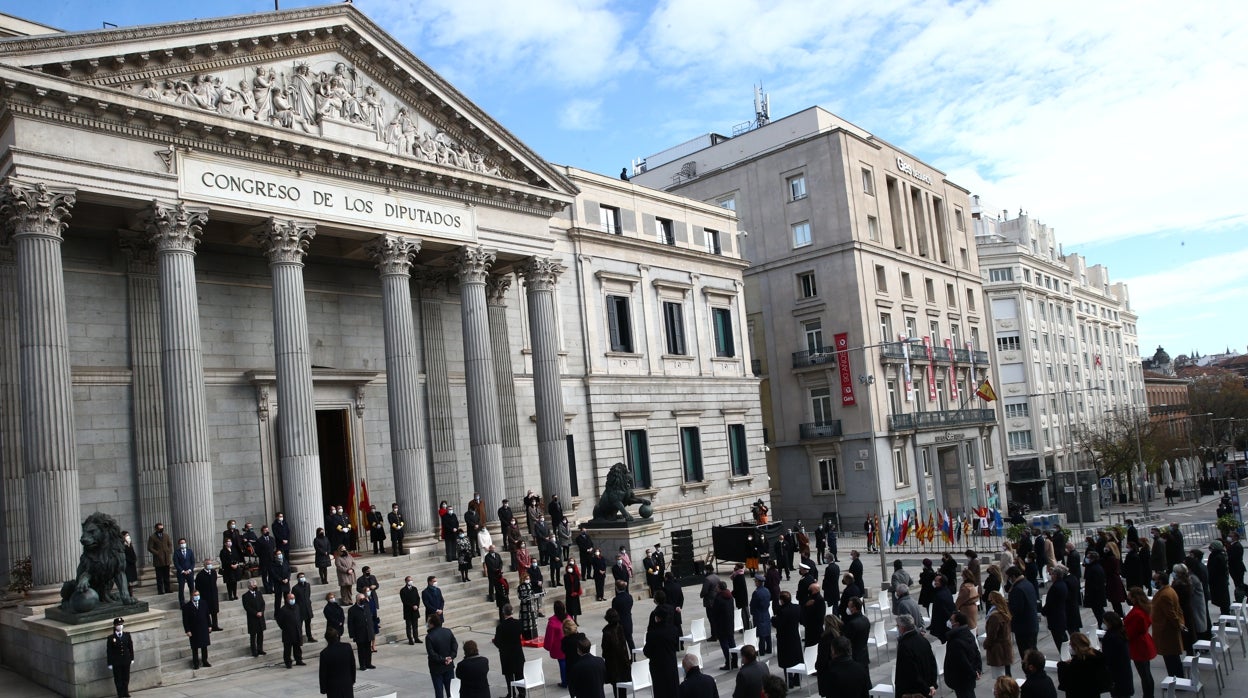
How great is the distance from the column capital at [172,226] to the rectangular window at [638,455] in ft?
61.2

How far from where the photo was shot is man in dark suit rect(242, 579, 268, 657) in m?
18.4

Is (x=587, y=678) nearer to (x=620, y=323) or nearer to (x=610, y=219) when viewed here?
(x=620, y=323)

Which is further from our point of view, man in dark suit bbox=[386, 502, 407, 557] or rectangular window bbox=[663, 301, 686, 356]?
rectangular window bbox=[663, 301, 686, 356]

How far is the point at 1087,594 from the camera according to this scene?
1666cm

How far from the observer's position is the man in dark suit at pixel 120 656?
16406 millimetres

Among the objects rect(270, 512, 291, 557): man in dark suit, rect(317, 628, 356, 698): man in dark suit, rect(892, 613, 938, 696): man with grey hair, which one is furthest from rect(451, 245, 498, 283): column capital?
rect(892, 613, 938, 696): man with grey hair

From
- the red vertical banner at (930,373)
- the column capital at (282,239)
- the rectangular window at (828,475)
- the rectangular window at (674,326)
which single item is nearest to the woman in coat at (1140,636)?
the column capital at (282,239)

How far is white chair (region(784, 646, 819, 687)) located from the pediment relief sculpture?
17.9 metres

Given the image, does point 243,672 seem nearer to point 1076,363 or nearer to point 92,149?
point 92,149

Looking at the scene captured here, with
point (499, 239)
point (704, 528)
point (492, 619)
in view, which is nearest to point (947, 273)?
point (704, 528)

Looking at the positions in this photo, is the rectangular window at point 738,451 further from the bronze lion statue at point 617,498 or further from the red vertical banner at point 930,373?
the red vertical banner at point 930,373

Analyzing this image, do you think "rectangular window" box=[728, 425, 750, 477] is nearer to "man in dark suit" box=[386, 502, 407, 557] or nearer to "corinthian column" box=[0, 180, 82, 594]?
"man in dark suit" box=[386, 502, 407, 557]

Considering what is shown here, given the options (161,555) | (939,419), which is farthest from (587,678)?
(939,419)

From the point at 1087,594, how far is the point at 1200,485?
68345 millimetres
